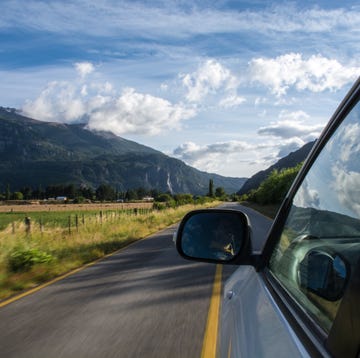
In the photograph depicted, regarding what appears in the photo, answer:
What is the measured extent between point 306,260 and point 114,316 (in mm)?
4962

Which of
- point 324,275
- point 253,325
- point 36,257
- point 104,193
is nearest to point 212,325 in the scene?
point 253,325

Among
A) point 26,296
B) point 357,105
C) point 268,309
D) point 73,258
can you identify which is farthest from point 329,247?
point 73,258

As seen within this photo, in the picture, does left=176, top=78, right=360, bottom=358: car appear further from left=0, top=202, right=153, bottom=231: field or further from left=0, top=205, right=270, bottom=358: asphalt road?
left=0, top=202, right=153, bottom=231: field

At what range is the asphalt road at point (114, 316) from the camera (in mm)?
5129

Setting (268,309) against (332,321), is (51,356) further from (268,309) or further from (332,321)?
(332,321)

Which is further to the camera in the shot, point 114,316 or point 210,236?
point 114,316

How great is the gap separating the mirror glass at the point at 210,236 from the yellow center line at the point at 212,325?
215 centimetres

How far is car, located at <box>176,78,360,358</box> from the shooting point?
1443 mm

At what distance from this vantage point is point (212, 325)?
6004mm

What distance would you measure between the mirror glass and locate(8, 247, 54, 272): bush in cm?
931

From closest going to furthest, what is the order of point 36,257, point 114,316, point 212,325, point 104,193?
1. point 212,325
2. point 114,316
3. point 36,257
4. point 104,193

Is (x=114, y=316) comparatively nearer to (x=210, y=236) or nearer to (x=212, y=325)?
(x=212, y=325)

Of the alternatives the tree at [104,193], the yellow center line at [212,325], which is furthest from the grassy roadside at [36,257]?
the tree at [104,193]

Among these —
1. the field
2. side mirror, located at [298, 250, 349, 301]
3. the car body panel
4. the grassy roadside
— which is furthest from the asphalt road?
the field
